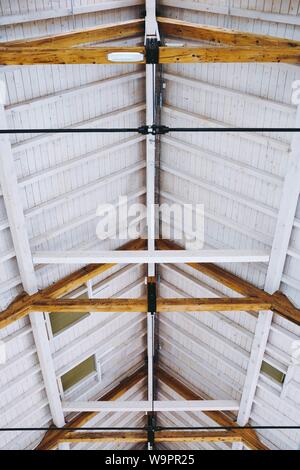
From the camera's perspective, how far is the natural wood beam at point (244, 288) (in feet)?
25.6

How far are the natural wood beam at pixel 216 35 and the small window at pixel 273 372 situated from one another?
609 cm

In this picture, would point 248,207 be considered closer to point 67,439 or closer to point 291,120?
point 291,120

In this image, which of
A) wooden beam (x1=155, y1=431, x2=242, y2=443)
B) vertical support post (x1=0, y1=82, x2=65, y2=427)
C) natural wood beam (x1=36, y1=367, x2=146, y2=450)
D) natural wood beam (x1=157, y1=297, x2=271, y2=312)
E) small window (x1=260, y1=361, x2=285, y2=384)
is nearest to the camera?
vertical support post (x1=0, y1=82, x2=65, y2=427)

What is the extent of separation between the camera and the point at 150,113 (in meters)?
8.04

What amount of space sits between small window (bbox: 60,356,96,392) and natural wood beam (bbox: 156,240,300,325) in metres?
3.14

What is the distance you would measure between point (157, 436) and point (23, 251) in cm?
581

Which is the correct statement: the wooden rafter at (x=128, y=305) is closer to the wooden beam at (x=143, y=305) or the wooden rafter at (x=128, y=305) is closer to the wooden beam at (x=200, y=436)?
the wooden beam at (x=143, y=305)

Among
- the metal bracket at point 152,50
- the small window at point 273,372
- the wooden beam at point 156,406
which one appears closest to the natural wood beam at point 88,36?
the metal bracket at point 152,50

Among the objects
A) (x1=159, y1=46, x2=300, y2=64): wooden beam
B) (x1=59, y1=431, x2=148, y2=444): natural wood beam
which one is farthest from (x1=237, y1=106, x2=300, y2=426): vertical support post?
(x1=59, y1=431, x2=148, y2=444): natural wood beam

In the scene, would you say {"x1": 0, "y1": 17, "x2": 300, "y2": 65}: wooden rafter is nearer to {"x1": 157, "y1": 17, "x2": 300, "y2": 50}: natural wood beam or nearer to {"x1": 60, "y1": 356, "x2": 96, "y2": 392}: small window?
{"x1": 157, "y1": 17, "x2": 300, "y2": 50}: natural wood beam

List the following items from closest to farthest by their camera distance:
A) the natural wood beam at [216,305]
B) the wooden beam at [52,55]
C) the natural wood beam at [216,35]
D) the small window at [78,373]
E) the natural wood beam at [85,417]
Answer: the wooden beam at [52,55]
the natural wood beam at [216,35]
the natural wood beam at [216,305]
the natural wood beam at [85,417]
the small window at [78,373]

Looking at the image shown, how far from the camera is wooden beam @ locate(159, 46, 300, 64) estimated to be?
5.72 metres

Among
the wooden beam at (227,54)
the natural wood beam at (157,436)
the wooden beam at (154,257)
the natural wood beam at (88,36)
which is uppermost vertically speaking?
the natural wood beam at (88,36)
